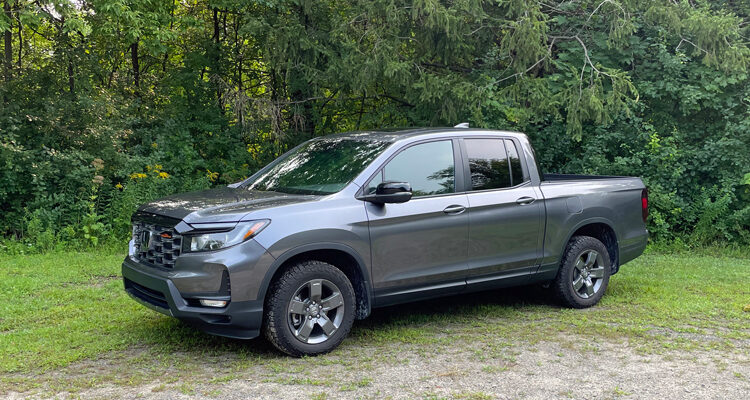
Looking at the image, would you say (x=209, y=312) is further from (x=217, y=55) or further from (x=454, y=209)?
(x=217, y=55)

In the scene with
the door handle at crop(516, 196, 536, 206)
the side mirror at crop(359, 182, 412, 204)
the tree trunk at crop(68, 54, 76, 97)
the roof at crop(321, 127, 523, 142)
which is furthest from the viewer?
the tree trunk at crop(68, 54, 76, 97)

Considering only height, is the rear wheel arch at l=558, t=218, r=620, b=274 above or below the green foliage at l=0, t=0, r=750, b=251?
below

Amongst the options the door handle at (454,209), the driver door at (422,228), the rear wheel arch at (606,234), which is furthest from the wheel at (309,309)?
the rear wheel arch at (606,234)

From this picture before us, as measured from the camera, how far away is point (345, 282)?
546 centimetres

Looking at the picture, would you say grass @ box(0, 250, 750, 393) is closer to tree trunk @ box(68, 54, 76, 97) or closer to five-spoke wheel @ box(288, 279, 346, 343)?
five-spoke wheel @ box(288, 279, 346, 343)

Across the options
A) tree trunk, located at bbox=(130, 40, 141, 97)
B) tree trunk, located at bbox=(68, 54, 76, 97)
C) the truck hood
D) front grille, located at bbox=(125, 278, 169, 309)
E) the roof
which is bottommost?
front grille, located at bbox=(125, 278, 169, 309)

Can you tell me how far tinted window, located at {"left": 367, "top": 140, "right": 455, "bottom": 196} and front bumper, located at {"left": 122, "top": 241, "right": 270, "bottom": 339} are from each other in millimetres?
1349

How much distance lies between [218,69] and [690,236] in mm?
10186

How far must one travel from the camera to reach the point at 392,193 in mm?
5523

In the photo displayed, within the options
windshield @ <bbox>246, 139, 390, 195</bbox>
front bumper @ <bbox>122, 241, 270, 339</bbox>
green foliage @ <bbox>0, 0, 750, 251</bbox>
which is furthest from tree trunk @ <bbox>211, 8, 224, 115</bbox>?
front bumper @ <bbox>122, 241, 270, 339</bbox>

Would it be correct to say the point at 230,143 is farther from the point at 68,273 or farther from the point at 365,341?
the point at 365,341

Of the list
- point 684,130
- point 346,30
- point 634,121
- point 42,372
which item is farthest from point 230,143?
point 42,372

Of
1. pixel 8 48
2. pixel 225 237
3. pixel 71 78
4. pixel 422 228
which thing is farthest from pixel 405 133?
pixel 8 48

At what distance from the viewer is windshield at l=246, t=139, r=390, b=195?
5.87 metres
